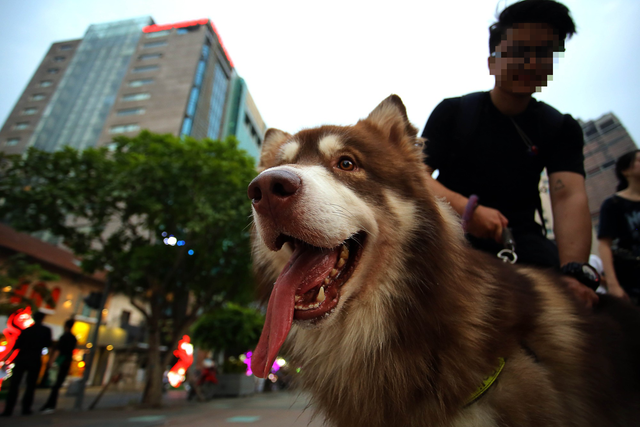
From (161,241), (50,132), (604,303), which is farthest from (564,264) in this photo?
(50,132)

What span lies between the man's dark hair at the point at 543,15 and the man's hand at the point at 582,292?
167 centimetres

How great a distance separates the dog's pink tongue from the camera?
1861mm

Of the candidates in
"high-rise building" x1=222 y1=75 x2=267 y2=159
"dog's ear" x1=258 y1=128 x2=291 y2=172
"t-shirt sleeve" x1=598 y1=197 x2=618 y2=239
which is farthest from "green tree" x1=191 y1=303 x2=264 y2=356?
"high-rise building" x1=222 y1=75 x2=267 y2=159

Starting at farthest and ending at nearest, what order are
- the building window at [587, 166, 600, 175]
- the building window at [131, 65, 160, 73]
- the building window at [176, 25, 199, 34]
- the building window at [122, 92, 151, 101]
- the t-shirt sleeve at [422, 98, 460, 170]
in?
the building window at [176, 25, 199, 34], the building window at [131, 65, 160, 73], the building window at [122, 92, 151, 101], the building window at [587, 166, 600, 175], the t-shirt sleeve at [422, 98, 460, 170]

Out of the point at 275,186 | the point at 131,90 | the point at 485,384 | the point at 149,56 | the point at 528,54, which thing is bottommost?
the point at 485,384

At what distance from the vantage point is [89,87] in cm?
6206

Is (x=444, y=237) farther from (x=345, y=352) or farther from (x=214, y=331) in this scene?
(x=214, y=331)

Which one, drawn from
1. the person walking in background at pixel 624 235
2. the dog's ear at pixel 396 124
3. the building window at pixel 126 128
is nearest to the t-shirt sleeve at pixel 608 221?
the person walking in background at pixel 624 235

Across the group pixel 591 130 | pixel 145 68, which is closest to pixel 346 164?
pixel 591 130

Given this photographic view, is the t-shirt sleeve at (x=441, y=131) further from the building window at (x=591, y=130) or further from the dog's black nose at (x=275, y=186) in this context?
the building window at (x=591, y=130)

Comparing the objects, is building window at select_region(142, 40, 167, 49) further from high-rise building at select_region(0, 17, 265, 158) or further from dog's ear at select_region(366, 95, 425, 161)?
dog's ear at select_region(366, 95, 425, 161)

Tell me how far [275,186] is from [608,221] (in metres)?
3.99

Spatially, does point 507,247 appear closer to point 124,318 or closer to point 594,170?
point 124,318

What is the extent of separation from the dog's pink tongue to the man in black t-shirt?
123cm
